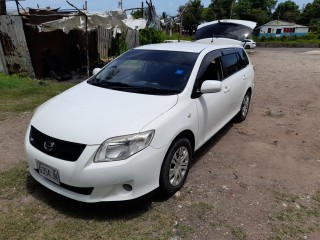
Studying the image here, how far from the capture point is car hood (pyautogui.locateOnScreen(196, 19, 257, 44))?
8.22 m

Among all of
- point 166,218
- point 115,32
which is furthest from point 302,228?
point 115,32

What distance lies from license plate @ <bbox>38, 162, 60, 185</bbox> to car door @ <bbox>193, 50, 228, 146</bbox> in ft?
5.88

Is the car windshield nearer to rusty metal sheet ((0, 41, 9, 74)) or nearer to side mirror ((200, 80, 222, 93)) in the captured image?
side mirror ((200, 80, 222, 93))

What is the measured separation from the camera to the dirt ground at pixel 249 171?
3.16 meters

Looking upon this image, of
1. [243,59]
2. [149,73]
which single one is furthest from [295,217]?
[243,59]

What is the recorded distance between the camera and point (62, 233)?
2850mm

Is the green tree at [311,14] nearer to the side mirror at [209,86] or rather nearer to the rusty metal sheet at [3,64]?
the rusty metal sheet at [3,64]

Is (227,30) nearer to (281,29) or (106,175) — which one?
(106,175)

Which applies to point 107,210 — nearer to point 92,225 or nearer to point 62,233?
point 92,225

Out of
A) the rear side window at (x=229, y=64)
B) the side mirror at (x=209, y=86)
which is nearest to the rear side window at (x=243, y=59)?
the rear side window at (x=229, y=64)

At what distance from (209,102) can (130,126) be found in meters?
1.49

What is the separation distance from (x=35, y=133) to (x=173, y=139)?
4.74ft

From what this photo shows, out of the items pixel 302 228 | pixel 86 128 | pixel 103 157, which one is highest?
pixel 86 128

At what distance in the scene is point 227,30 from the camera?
→ 848 centimetres
